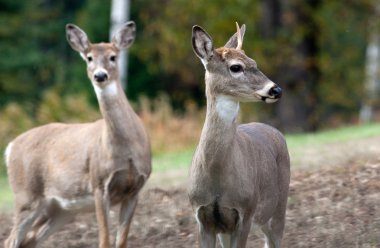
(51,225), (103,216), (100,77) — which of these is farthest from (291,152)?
(103,216)

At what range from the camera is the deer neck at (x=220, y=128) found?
7008 mm

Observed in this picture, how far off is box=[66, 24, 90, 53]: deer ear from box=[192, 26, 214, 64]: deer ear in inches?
125

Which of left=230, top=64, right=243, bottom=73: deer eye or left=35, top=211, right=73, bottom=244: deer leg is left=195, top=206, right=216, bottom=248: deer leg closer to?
left=230, top=64, right=243, bottom=73: deer eye

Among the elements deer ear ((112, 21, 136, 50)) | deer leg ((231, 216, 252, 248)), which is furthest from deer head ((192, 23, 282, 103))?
deer ear ((112, 21, 136, 50))

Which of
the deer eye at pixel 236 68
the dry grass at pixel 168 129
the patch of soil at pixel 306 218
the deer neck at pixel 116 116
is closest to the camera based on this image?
the deer eye at pixel 236 68

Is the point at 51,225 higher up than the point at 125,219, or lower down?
lower down

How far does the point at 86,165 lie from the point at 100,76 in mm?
826

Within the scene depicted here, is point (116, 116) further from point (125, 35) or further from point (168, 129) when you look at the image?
point (168, 129)

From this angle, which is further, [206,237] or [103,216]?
[103,216]

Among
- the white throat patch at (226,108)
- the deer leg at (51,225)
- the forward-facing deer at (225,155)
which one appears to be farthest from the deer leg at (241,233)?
the deer leg at (51,225)

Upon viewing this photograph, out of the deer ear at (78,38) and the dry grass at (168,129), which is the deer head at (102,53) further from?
the dry grass at (168,129)

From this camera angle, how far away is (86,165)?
31.6 ft

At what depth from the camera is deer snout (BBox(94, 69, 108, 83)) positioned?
9.56 meters

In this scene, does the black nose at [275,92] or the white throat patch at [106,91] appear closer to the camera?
the black nose at [275,92]
